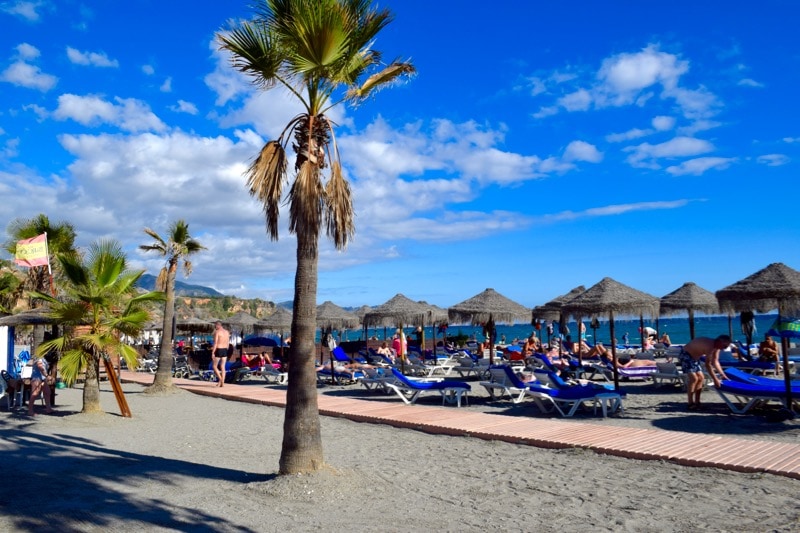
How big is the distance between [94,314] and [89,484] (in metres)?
4.70

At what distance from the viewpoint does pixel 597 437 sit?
7430 mm

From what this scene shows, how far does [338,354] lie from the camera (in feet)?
59.8

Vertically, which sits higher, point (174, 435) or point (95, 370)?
point (95, 370)

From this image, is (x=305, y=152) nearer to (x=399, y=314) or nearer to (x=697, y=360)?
(x=697, y=360)

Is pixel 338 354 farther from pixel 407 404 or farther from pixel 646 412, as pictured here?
pixel 646 412

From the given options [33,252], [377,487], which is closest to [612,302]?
[377,487]

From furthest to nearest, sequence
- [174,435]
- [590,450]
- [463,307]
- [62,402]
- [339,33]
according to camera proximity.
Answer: [463,307]
[62,402]
[174,435]
[590,450]
[339,33]

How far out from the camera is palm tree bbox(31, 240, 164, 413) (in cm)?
965

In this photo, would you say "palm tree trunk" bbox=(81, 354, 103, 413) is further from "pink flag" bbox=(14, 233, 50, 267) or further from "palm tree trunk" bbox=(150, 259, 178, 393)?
"pink flag" bbox=(14, 233, 50, 267)

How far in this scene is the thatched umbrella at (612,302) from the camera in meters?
12.0

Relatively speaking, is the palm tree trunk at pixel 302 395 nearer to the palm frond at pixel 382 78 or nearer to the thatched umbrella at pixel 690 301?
the palm frond at pixel 382 78

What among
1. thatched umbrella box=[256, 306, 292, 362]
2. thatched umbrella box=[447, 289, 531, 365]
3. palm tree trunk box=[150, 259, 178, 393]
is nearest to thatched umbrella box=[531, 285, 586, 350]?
thatched umbrella box=[447, 289, 531, 365]

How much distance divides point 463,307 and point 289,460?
466 inches

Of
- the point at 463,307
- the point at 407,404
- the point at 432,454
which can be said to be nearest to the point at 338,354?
the point at 463,307
